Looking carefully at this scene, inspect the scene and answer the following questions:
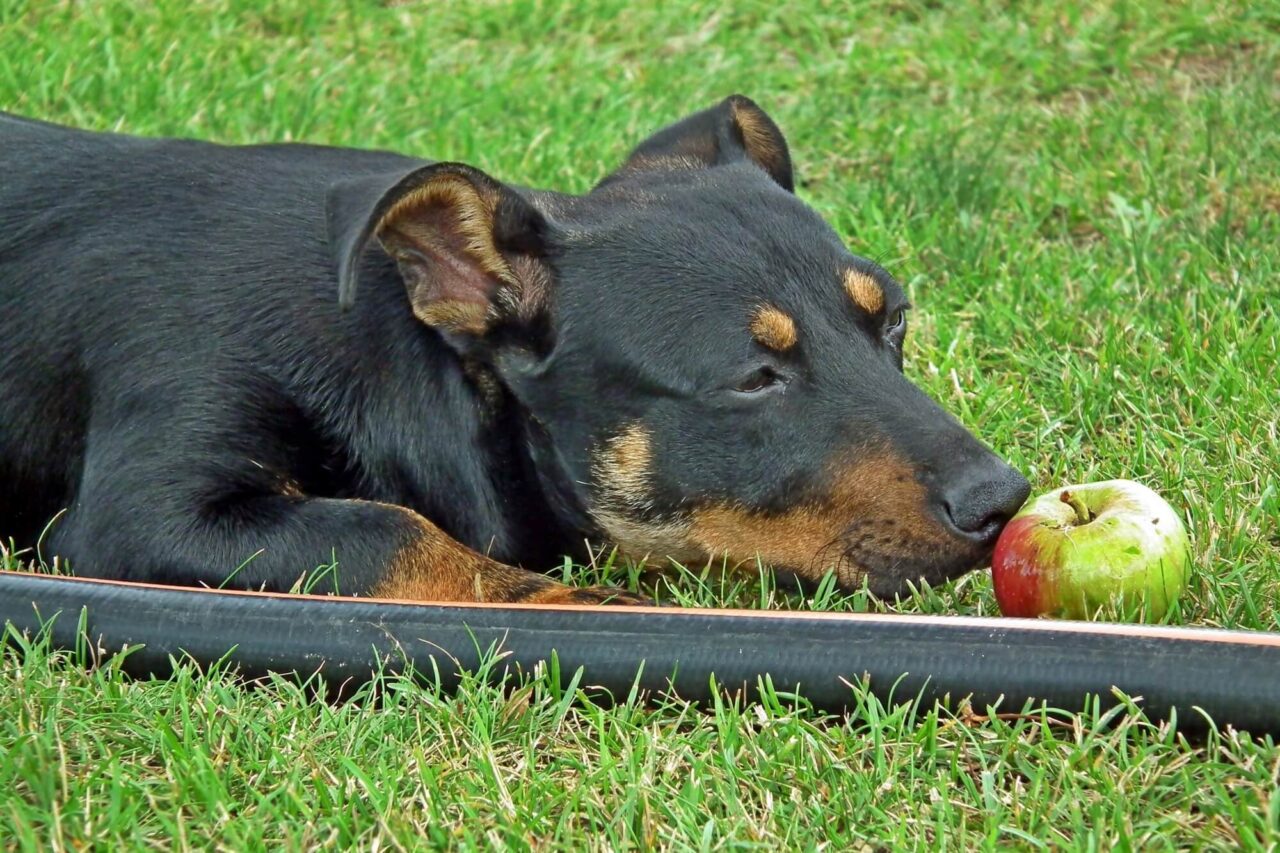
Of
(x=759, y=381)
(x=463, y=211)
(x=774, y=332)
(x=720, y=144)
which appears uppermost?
(x=720, y=144)

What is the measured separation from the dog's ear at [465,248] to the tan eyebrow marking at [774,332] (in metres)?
0.54

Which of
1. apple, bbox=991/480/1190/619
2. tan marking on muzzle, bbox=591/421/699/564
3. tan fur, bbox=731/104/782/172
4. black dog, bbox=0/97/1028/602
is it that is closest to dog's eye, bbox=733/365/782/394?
black dog, bbox=0/97/1028/602

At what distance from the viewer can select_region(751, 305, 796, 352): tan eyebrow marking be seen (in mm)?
3762

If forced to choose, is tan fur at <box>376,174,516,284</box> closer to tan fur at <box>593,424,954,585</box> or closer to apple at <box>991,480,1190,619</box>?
tan fur at <box>593,424,954,585</box>

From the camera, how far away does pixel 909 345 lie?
5.40 meters

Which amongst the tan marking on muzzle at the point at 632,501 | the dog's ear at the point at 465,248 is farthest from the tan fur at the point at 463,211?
the tan marking on muzzle at the point at 632,501

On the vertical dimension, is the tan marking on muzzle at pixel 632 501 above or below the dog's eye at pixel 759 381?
below

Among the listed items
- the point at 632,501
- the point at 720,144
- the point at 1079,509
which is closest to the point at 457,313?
the point at 632,501

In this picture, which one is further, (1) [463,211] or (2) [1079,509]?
(1) [463,211]

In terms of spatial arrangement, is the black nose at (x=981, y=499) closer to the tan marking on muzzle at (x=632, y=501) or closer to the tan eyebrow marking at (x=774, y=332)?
the tan eyebrow marking at (x=774, y=332)

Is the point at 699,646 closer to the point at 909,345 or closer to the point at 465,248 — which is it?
the point at 465,248

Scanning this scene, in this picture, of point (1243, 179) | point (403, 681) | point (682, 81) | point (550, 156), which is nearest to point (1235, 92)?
point (1243, 179)

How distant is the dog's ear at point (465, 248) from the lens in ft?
12.5

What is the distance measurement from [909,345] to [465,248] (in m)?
1.96
